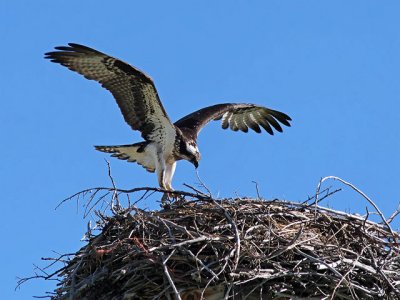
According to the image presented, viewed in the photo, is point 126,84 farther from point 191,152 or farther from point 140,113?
point 191,152

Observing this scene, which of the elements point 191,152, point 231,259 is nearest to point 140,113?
point 191,152

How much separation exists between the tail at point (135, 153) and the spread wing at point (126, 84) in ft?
0.44

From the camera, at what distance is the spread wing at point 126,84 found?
10.0m

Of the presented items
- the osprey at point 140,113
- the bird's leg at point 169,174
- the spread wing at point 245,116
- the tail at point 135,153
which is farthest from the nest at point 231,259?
the spread wing at point 245,116

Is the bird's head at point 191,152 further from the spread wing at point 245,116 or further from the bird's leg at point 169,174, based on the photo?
the spread wing at point 245,116

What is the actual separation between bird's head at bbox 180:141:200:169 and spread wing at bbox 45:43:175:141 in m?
0.23

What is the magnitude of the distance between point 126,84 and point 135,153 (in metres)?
0.78

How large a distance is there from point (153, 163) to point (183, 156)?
317 millimetres

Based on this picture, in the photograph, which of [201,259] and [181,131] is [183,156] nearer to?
→ [181,131]

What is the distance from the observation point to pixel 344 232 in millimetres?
7910

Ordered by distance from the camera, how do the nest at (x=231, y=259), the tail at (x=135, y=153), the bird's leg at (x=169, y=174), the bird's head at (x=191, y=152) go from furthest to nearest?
1. the tail at (x=135, y=153)
2. the bird's head at (x=191, y=152)
3. the bird's leg at (x=169, y=174)
4. the nest at (x=231, y=259)

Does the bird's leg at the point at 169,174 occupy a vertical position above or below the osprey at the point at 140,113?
below

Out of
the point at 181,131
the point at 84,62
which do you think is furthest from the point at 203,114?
the point at 84,62

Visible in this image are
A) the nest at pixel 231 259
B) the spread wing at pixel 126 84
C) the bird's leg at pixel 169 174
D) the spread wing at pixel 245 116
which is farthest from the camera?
the spread wing at pixel 245 116
